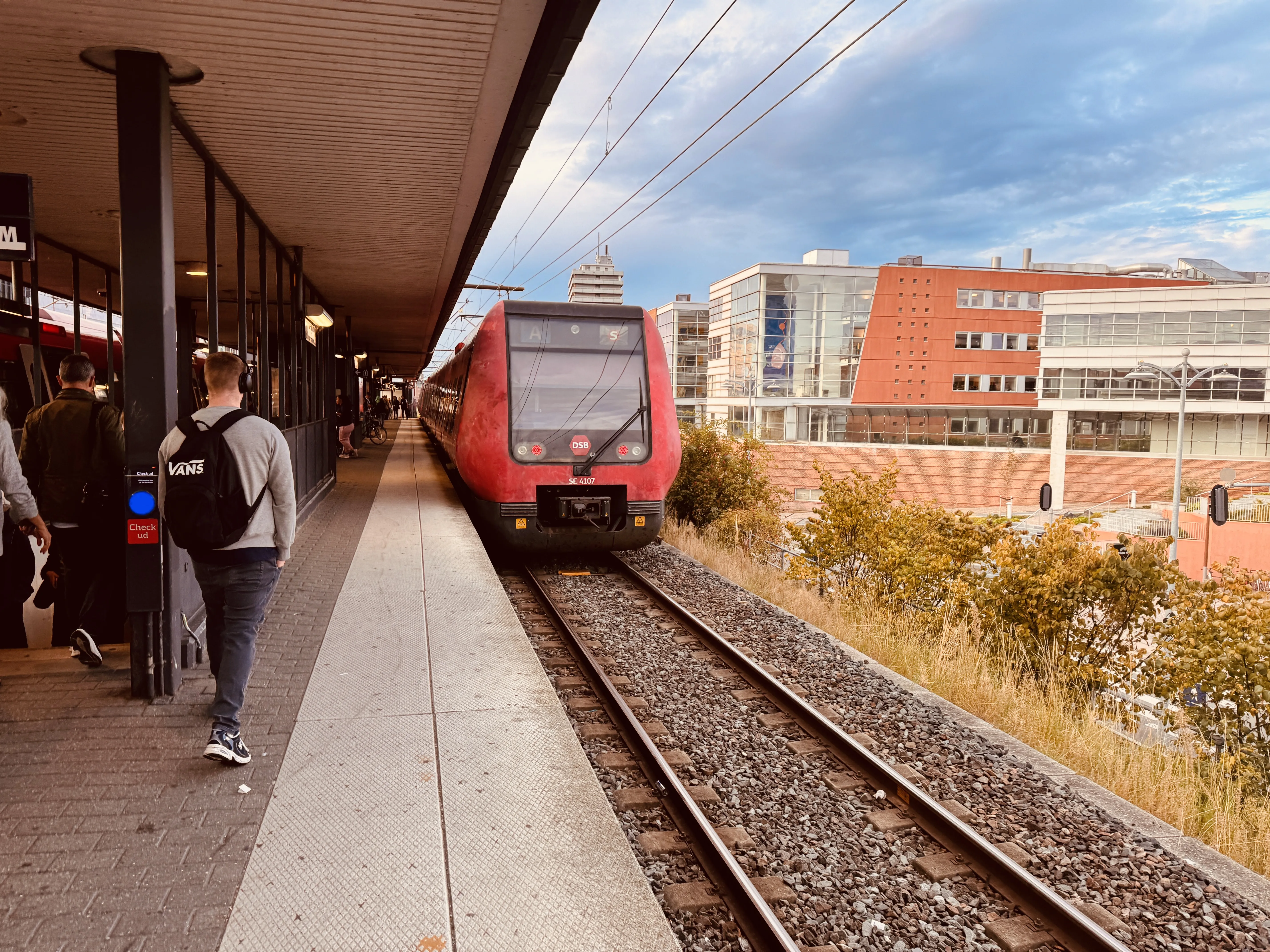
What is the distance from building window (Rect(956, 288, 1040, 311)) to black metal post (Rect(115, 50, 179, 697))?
6081cm

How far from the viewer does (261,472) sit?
3.66m

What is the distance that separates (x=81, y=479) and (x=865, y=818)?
465 centimetres

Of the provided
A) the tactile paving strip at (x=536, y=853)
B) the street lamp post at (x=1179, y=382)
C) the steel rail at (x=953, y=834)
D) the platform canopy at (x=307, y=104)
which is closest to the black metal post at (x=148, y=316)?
the platform canopy at (x=307, y=104)

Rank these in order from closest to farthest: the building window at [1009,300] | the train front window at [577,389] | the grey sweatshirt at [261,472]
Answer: the grey sweatshirt at [261,472] → the train front window at [577,389] → the building window at [1009,300]

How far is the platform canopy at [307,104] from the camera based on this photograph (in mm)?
3992

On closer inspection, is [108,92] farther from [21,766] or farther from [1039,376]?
[1039,376]

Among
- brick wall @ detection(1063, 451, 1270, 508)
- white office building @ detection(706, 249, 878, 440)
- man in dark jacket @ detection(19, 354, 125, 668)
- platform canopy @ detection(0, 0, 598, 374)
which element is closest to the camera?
platform canopy @ detection(0, 0, 598, 374)

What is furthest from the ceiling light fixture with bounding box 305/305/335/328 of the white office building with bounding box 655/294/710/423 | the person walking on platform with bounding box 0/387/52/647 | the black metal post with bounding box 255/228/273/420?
the white office building with bounding box 655/294/710/423

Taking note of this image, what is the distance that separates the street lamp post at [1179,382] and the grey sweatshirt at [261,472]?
1657cm

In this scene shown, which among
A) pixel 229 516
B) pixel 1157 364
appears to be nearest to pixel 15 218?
pixel 229 516

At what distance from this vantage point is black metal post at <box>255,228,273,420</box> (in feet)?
29.5

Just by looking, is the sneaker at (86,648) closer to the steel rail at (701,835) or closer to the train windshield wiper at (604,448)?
the steel rail at (701,835)

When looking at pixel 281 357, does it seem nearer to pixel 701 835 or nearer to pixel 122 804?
pixel 122 804

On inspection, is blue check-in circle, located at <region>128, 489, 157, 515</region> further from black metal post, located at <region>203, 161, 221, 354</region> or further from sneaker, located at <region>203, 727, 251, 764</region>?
black metal post, located at <region>203, 161, 221, 354</region>
